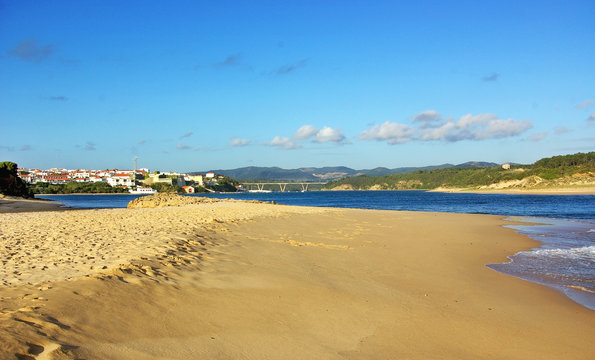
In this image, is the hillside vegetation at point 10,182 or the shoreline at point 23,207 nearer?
the shoreline at point 23,207

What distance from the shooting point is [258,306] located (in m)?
5.90

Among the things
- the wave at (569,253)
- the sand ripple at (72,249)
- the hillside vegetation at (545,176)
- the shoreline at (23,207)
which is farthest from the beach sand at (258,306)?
the hillside vegetation at (545,176)

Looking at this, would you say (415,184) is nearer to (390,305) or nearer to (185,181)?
(185,181)

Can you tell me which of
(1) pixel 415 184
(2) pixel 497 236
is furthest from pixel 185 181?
(2) pixel 497 236

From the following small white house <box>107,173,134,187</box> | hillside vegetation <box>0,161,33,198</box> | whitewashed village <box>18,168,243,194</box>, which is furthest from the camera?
small white house <box>107,173,134,187</box>

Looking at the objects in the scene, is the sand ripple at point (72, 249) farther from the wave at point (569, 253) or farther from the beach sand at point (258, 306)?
the wave at point (569, 253)

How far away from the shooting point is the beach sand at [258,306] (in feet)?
14.3

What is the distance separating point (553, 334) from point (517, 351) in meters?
1.19

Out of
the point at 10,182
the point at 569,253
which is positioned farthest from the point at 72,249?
the point at 10,182

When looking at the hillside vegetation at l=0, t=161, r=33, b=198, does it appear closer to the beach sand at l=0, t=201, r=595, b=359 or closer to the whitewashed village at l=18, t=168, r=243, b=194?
the beach sand at l=0, t=201, r=595, b=359

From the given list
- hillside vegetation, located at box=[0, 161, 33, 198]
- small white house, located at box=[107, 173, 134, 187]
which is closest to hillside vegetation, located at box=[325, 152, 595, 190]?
hillside vegetation, located at box=[0, 161, 33, 198]

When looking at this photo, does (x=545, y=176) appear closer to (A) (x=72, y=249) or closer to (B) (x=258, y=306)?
(B) (x=258, y=306)

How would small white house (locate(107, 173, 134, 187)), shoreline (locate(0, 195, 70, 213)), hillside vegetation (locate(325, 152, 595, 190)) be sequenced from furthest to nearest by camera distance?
small white house (locate(107, 173, 134, 187)), hillside vegetation (locate(325, 152, 595, 190)), shoreline (locate(0, 195, 70, 213))

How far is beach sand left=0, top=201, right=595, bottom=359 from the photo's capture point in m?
4.35
